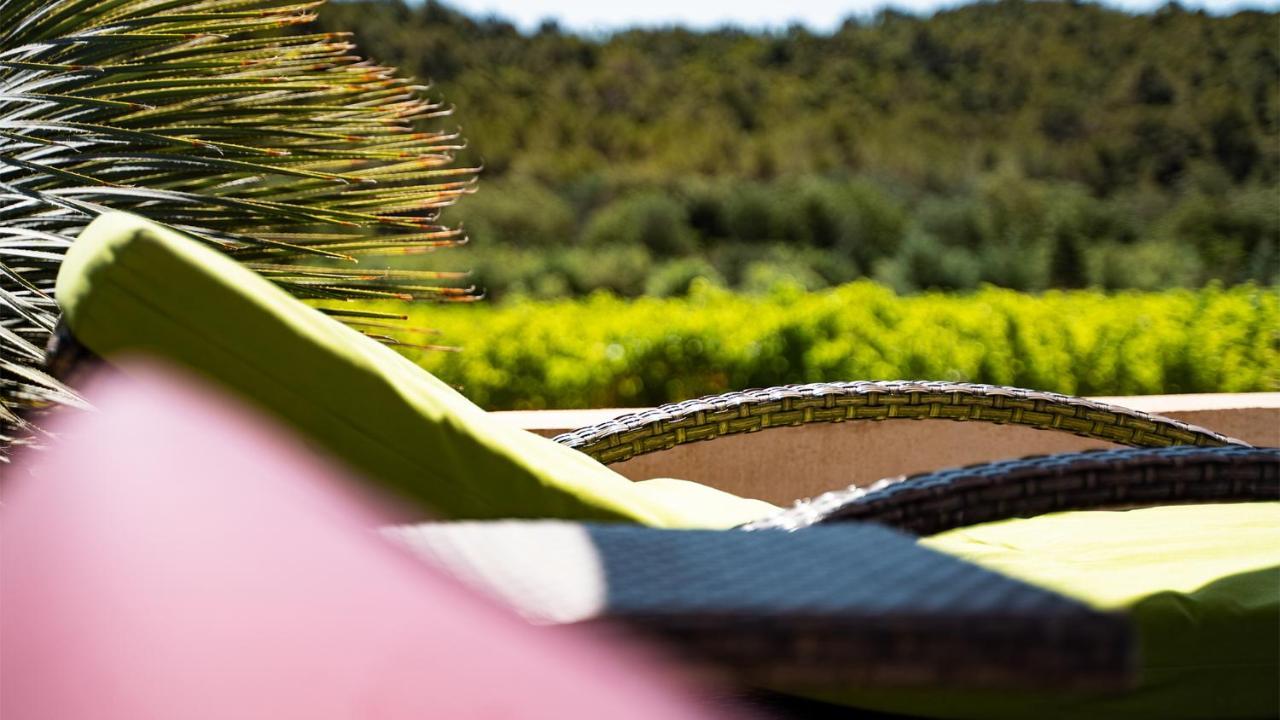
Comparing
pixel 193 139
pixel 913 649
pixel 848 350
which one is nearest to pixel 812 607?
pixel 913 649

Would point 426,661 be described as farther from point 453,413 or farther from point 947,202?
point 947,202

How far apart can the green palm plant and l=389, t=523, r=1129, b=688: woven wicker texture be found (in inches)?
40.8

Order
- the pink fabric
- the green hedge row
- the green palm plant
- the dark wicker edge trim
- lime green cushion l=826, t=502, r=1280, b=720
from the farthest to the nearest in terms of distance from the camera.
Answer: the green hedge row
the green palm plant
lime green cushion l=826, t=502, r=1280, b=720
the pink fabric
the dark wicker edge trim

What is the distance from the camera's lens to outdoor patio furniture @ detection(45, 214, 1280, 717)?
2.24 ft

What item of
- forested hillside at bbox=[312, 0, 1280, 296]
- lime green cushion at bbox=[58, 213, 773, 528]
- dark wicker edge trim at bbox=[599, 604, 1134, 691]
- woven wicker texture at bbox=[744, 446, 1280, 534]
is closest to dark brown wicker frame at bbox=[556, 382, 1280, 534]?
woven wicker texture at bbox=[744, 446, 1280, 534]

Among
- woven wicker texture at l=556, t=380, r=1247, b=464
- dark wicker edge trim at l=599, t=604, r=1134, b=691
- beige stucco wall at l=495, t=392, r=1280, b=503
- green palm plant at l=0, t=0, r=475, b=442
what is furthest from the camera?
beige stucco wall at l=495, t=392, r=1280, b=503

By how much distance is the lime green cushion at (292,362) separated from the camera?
2.23ft

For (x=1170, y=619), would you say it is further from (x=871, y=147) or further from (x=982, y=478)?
(x=871, y=147)

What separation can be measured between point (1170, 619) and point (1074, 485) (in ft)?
0.66

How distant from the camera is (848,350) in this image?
3.13 metres

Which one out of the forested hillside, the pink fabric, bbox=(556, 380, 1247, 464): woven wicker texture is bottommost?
the pink fabric

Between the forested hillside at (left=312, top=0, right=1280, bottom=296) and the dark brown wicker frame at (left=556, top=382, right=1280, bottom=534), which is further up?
the forested hillside at (left=312, top=0, right=1280, bottom=296)

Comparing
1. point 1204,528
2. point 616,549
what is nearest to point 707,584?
point 616,549

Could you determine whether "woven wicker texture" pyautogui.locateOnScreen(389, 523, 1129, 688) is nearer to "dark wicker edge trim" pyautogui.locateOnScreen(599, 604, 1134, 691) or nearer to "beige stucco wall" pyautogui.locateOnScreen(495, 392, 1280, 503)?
"dark wicker edge trim" pyautogui.locateOnScreen(599, 604, 1134, 691)
